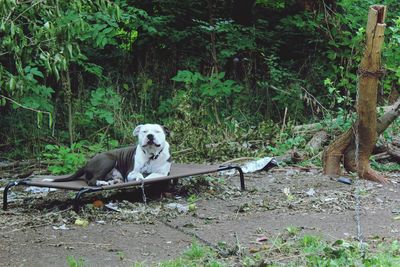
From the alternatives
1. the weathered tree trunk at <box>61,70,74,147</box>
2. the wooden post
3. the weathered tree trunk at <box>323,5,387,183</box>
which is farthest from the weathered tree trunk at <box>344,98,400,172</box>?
the weathered tree trunk at <box>61,70,74,147</box>

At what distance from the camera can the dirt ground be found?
505 centimetres

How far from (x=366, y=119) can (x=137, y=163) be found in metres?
2.77

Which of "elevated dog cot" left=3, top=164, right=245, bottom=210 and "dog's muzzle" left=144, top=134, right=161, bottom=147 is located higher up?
"dog's muzzle" left=144, top=134, right=161, bottom=147

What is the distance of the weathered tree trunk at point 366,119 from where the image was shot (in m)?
7.35

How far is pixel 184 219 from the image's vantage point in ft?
20.2

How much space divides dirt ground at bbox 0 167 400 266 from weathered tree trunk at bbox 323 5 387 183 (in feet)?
0.80

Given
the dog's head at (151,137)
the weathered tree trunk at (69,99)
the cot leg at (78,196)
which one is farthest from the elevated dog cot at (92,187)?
the weathered tree trunk at (69,99)

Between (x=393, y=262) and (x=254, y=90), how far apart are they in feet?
28.2

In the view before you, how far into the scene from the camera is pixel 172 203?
6797 millimetres

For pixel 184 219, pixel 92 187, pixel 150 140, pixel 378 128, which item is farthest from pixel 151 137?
pixel 378 128

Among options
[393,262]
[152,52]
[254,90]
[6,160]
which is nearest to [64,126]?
[6,160]

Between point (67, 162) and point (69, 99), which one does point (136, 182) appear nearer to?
point (67, 162)

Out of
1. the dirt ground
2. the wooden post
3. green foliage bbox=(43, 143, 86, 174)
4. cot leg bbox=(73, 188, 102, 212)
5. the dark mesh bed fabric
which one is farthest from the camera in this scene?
green foliage bbox=(43, 143, 86, 174)

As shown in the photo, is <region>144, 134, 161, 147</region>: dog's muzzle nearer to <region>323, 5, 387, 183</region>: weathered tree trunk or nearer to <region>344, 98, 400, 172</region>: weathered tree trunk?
<region>323, 5, 387, 183</region>: weathered tree trunk
